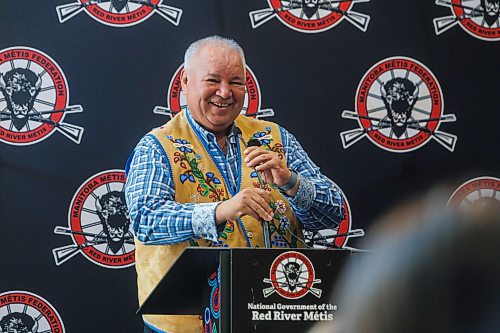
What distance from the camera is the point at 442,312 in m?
1.06

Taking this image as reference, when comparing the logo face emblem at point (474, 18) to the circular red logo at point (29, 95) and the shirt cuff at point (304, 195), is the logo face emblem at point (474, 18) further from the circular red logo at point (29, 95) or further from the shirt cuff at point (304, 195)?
the circular red logo at point (29, 95)

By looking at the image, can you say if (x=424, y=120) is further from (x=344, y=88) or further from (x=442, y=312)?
(x=442, y=312)

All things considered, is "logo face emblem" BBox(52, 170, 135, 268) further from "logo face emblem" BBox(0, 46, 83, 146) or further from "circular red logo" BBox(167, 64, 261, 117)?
"circular red logo" BBox(167, 64, 261, 117)

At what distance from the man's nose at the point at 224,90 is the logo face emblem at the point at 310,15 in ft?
3.24

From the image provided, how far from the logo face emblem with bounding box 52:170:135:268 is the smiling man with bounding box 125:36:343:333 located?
2.48 feet

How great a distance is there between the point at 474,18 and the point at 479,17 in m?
Result: 0.03

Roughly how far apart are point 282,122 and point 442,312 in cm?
228

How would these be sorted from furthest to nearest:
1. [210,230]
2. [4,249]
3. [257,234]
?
[4,249], [257,234], [210,230]

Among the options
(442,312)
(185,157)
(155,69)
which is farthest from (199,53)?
(442,312)

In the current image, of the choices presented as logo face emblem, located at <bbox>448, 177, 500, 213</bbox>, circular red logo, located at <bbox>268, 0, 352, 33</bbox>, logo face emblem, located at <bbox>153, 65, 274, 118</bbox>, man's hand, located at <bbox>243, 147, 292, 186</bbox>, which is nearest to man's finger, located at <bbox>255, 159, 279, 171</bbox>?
man's hand, located at <bbox>243, 147, 292, 186</bbox>

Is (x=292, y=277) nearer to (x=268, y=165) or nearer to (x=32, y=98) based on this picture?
(x=268, y=165)

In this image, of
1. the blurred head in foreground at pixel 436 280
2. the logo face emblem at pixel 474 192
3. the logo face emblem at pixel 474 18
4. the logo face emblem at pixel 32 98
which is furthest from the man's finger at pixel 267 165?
the logo face emblem at pixel 474 18

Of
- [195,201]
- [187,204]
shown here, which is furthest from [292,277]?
[195,201]

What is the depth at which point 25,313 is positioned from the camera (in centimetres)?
306
